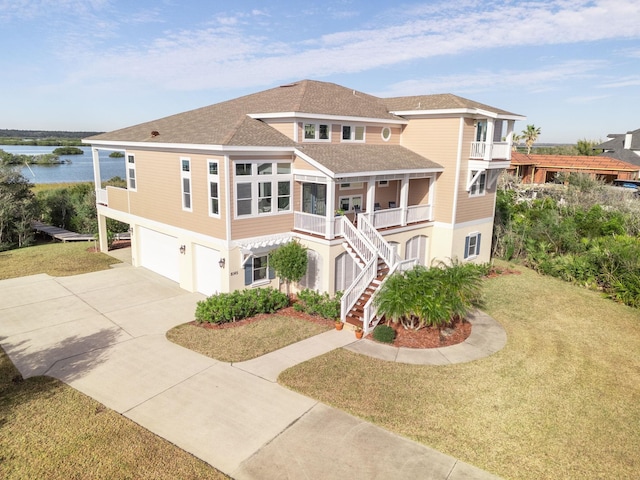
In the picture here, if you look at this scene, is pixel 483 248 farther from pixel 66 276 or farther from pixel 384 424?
pixel 66 276

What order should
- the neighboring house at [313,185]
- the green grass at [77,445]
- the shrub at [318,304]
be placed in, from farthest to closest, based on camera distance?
the neighboring house at [313,185] → the shrub at [318,304] → the green grass at [77,445]

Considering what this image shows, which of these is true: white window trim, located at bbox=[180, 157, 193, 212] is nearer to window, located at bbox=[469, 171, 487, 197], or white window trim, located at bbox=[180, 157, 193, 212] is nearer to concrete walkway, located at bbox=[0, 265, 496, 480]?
concrete walkway, located at bbox=[0, 265, 496, 480]

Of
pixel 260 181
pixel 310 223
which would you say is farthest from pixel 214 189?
pixel 310 223

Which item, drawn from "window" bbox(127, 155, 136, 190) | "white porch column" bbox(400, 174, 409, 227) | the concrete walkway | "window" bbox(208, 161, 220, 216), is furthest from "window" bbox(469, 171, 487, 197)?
"window" bbox(127, 155, 136, 190)

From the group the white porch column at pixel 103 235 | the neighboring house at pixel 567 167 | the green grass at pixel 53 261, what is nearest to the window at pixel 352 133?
the green grass at pixel 53 261

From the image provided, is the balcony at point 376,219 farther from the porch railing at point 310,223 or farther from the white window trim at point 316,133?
the white window trim at point 316,133

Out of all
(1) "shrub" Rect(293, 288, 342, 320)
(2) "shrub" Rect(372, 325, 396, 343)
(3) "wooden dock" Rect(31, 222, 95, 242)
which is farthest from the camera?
(3) "wooden dock" Rect(31, 222, 95, 242)
